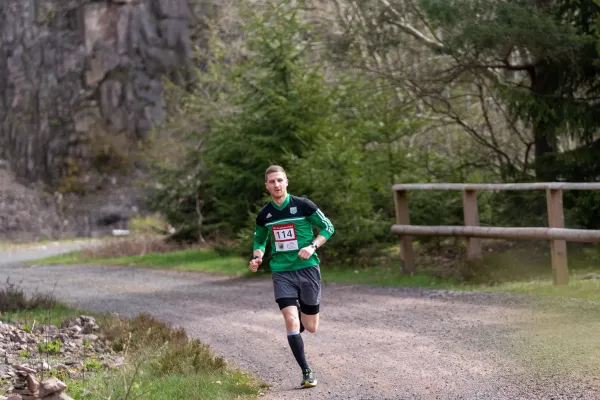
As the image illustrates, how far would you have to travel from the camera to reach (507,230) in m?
12.8

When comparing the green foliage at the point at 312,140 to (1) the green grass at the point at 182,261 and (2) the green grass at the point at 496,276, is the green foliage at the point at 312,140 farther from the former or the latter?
(1) the green grass at the point at 182,261

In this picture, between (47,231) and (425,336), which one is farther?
(47,231)

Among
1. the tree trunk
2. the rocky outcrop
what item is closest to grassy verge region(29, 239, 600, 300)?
the tree trunk

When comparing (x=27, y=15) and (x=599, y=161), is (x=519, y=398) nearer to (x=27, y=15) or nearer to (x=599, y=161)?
(x=599, y=161)

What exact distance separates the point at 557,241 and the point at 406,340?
3.60 meters

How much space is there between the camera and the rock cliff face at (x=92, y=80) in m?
52.1

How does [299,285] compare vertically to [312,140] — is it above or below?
below

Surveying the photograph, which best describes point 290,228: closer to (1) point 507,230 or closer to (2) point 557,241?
(2) point 557,241

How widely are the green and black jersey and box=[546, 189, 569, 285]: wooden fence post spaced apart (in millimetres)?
4970

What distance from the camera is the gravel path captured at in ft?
23.3

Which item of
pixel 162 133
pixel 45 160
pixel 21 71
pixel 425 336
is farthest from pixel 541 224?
pixel 21 71

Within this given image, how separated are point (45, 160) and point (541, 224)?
42711mm

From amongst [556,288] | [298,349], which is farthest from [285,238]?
[556,288]

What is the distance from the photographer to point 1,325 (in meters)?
10.3
